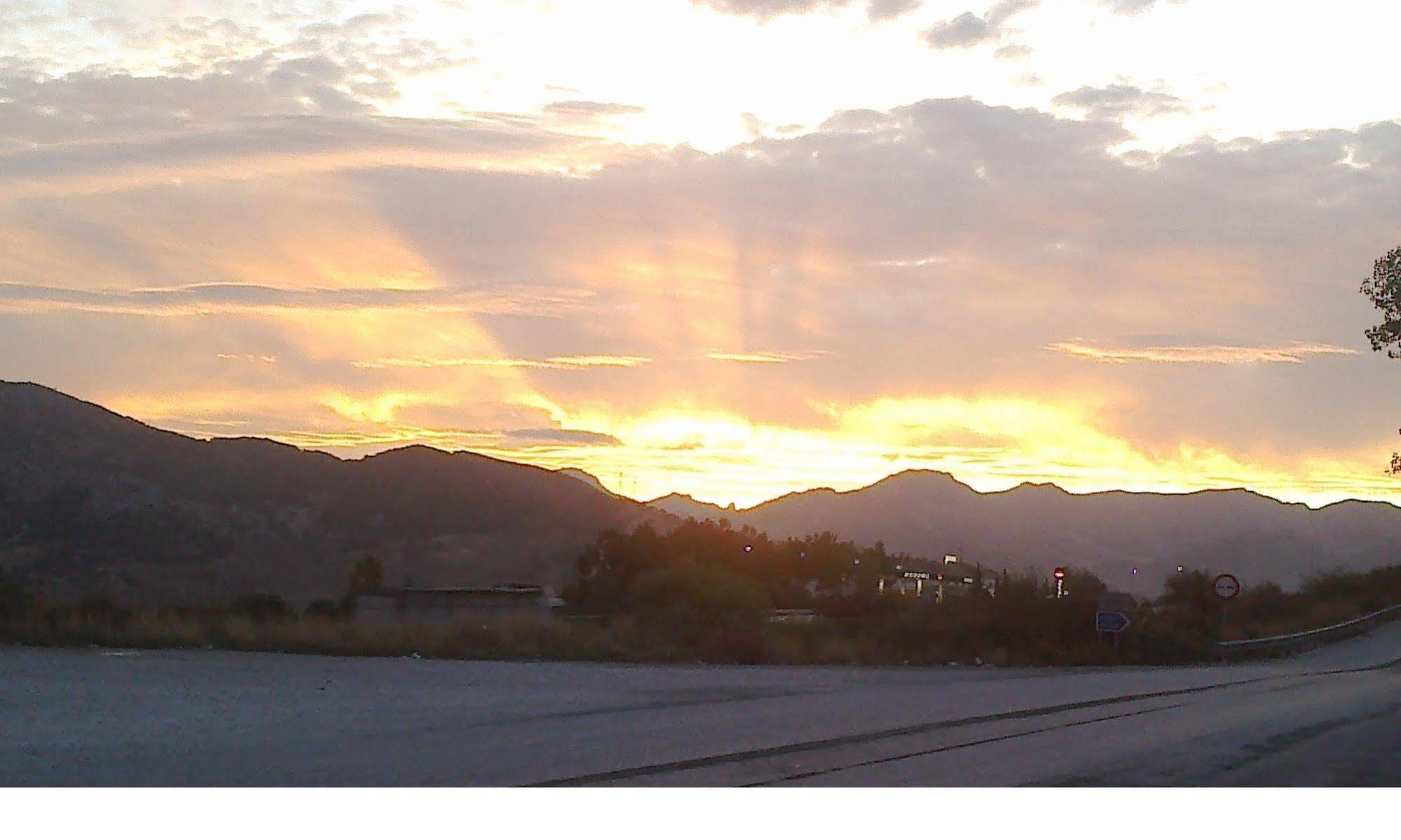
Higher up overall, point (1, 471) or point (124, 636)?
point (1, 471)

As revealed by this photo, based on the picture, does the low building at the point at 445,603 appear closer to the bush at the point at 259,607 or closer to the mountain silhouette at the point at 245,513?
the bush at the point at 259,607

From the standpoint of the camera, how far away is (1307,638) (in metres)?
49.3

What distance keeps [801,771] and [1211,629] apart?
126 ft

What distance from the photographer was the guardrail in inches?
1753

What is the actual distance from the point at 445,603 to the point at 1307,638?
3644 cm

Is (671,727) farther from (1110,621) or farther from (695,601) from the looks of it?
(695,601)

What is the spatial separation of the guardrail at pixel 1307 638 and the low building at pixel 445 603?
27.5m

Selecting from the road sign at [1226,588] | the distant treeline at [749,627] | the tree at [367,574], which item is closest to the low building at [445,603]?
the distant treeline at [749,627]

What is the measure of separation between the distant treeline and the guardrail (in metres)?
0.85

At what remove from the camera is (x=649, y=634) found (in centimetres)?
3981

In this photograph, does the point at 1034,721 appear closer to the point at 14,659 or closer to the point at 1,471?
the point at 14,659

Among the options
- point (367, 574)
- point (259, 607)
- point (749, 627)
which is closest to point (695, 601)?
point (749, 627)

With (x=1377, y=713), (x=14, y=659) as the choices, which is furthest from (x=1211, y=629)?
(x=14, y=659)

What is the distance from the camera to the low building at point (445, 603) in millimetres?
63438
